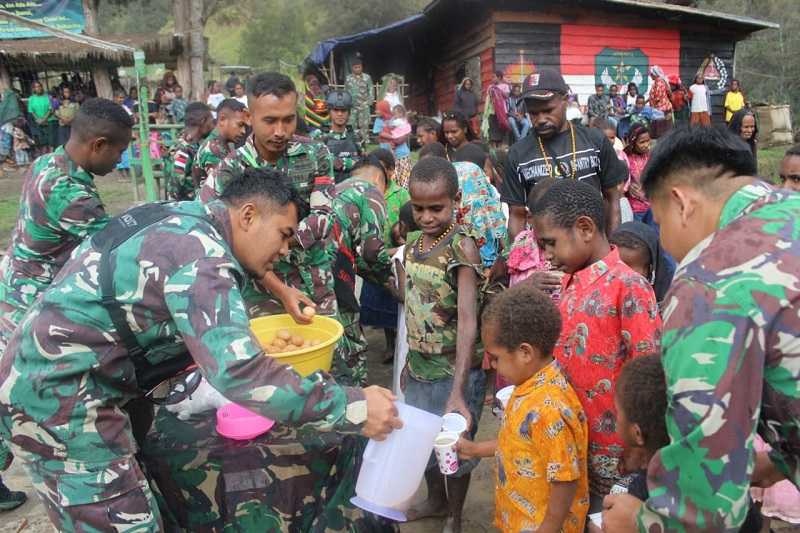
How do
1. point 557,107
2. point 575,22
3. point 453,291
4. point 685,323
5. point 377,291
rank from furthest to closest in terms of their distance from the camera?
1. point 575,22
2. point 377,291
3. point 557,107
4. point 453,291
5. point 685,323

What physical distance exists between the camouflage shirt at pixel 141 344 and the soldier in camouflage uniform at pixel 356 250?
2.03m

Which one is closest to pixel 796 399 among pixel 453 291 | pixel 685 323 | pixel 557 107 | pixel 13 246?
pixel 685 323

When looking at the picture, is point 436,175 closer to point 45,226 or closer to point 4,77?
point 45,226

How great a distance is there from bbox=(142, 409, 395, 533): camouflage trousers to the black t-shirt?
231 cm

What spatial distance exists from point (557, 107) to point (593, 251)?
179 cm

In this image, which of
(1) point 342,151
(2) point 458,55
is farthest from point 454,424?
(2) point 458,55

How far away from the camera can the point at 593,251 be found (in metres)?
2.34

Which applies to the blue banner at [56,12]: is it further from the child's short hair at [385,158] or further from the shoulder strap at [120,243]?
the shoulder strap at [120,243]

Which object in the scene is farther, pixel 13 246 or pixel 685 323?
pixel 13 246

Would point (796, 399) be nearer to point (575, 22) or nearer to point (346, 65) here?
point (575, 22)

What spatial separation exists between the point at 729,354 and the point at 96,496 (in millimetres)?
1818

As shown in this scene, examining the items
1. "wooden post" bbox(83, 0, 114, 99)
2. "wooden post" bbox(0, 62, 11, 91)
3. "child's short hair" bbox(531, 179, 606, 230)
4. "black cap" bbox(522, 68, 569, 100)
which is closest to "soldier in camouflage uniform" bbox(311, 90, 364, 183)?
"black cap" bbox(522, 68, 569, 100)

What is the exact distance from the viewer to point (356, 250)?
4.39 meters

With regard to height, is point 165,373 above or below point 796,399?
below
